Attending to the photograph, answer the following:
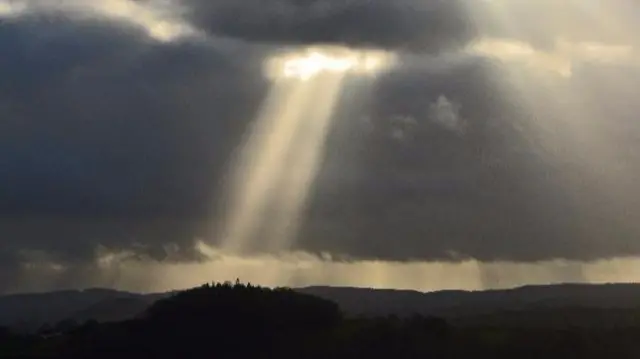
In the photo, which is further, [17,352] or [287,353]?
[17,352]

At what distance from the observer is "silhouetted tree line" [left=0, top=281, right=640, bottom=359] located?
111 m

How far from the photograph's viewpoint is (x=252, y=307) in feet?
416

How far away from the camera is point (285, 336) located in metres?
119

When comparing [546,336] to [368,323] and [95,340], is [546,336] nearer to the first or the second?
[368,323]

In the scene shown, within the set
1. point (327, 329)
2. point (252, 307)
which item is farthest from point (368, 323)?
point (252, 307)

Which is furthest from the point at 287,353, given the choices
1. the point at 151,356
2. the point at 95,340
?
the point at 95,340

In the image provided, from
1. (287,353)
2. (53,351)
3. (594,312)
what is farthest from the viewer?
(594,312)

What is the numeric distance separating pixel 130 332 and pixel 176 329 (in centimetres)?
430

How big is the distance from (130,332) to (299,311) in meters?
16.9

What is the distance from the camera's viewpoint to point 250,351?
114 m

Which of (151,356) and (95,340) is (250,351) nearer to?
(151,356)

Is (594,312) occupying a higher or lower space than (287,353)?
higher

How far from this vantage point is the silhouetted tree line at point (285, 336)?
111 meters

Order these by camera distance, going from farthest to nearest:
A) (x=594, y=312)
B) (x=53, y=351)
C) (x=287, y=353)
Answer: (x=594, y=312), (x=53, y=351), (x=287, y=353)
